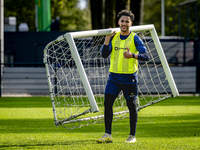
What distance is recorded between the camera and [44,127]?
271 inches

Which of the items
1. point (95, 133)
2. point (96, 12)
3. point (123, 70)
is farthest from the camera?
point (96, 12)

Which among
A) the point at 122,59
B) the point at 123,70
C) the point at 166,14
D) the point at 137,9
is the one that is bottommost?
the point at 123,70

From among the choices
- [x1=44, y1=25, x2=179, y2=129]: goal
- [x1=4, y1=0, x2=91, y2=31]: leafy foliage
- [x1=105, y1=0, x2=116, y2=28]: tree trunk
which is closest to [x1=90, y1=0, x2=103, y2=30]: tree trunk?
[x1=105, y1=0, x2=116, y2=28]: tree trunk

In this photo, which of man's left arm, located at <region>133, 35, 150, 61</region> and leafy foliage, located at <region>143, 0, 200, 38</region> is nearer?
man's left arm, located at <region>133, 35, 150, 61</region>

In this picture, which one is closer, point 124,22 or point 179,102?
point 124,22

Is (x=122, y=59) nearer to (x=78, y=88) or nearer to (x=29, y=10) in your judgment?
(x=78, y=88)

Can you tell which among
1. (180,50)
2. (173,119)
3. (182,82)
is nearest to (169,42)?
(180,50)

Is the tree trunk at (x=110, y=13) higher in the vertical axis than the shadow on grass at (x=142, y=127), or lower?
higher

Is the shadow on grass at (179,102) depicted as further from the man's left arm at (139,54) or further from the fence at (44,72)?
the man's left arm at (139,54)

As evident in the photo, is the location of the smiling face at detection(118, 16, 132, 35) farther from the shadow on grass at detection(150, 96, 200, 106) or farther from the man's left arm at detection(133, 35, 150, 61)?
the shadow on grass at detection(150, 96, 200, 106)

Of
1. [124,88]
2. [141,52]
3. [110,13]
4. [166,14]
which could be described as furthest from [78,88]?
[166,14]

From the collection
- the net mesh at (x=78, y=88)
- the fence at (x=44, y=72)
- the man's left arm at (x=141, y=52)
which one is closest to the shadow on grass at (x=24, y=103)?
the net mesh at (x=78, y=88)

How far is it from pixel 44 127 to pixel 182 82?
9384 mm

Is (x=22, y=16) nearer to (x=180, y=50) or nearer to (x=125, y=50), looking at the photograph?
(x=180, y=50)
